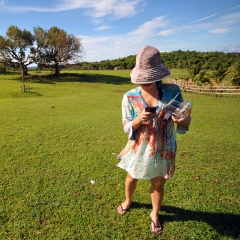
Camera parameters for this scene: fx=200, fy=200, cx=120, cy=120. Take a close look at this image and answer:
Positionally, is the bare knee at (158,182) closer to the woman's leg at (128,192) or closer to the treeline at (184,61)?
the woman's leg at (128,192)

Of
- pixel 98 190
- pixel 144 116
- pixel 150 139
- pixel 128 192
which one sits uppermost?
pixel 144 116

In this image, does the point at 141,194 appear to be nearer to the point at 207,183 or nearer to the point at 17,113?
the point at 207,183

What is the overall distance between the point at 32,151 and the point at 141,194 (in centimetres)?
294

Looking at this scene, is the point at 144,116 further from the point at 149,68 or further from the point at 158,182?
the point at 158,182

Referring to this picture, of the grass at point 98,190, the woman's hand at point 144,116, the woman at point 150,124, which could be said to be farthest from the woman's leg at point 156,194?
the woman's hand at point 144,116

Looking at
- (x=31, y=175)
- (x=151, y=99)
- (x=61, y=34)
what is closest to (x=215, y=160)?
(x=151, y=99)

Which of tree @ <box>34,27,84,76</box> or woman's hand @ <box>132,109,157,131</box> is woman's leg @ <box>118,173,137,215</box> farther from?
tree @ <box>34,27,84,76</box>

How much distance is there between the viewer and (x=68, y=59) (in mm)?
32344

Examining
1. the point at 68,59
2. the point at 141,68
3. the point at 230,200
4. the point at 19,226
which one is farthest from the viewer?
the point at 68,59

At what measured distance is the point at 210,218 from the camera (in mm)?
2830

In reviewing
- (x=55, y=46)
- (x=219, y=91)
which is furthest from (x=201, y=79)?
(x=55, y=46)

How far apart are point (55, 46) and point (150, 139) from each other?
32.2m

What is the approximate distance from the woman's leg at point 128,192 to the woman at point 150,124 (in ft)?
0.83

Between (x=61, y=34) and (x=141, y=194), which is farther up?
(x=61, y=34)
